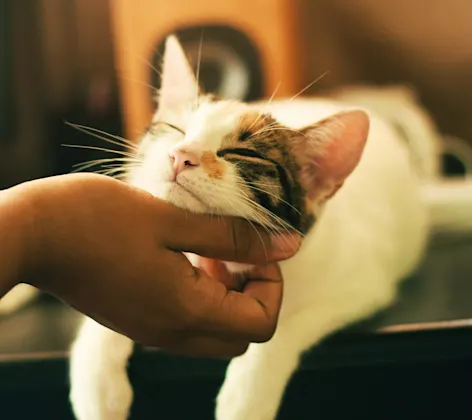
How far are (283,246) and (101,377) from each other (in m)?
0.29

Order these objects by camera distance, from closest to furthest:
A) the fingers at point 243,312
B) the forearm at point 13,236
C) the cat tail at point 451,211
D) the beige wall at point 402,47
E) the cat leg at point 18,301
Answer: the forearm at point 13,236
the fingers at point 243,312
the cat leg at point 18,301
the cat tail at point 451,211
the beige wall at point 402,47

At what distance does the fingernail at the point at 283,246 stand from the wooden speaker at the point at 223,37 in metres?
1.22

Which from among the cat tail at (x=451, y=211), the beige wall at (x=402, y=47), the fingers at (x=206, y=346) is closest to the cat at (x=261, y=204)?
the fingers at (x=206, y=346)

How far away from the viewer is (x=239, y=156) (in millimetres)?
704

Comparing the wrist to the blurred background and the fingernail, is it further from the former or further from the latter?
the blurred background

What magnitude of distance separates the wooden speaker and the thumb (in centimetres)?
126

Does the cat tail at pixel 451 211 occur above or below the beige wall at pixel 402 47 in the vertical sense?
below

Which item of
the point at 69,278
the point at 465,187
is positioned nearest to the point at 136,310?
the point at 69,278

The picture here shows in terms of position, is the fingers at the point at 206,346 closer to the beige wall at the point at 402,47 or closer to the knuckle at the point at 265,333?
the knuckle at the point at 265,333

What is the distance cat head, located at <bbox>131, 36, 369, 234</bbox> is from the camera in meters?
0.65

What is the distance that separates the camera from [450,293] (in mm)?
1022

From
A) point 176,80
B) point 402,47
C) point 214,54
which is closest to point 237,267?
point 176,80

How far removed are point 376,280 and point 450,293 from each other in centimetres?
14

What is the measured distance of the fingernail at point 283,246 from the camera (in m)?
0.70
